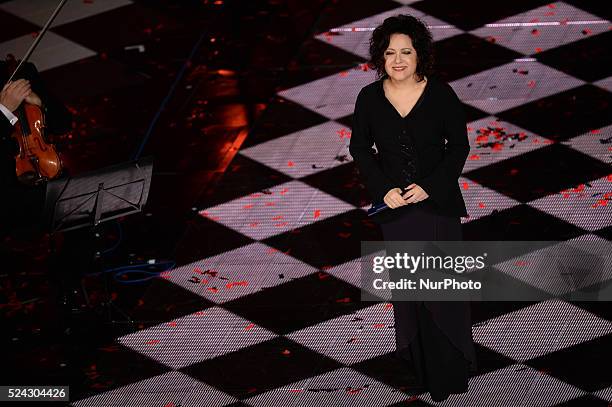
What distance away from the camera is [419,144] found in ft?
12.8

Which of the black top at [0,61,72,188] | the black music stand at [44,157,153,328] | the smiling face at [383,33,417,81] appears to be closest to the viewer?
the smiling face at [383,33,417,81]

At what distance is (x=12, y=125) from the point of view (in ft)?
16.0

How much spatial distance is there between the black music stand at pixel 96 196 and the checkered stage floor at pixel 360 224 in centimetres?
56

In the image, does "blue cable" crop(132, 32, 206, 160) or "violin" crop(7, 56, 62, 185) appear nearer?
"violin" crop(7, 56, 62, 185)

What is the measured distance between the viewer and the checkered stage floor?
439 cm

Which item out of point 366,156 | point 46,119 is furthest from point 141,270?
point 366,156

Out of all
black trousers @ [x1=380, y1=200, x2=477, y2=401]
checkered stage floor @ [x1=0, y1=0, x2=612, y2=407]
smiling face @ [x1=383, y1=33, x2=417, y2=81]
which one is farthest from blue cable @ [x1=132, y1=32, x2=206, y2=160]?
smiling face @ [x1=383, y1=33, x2=417, y2=81]

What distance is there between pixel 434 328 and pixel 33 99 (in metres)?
2.09

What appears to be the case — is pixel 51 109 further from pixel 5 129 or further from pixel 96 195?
pixel 96 195

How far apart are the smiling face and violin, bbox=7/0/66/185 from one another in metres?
1.74

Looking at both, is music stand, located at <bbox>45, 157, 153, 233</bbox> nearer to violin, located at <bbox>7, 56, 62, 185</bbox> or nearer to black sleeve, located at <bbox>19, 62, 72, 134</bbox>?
violin, located at <bbox>7, 56, 62, 185</bbox>

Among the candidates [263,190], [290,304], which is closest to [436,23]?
[263,190]

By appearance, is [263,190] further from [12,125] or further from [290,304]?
[12,125]

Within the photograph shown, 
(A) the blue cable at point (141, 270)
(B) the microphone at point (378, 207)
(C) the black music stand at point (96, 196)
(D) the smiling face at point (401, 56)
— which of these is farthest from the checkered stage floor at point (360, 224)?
(D) the smiling face at point (401, 56)
